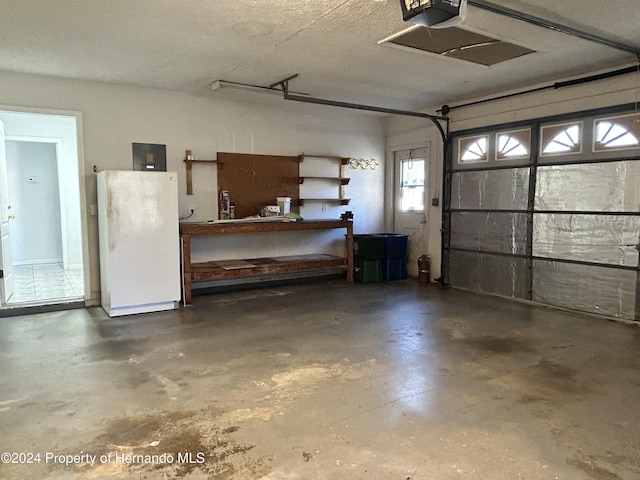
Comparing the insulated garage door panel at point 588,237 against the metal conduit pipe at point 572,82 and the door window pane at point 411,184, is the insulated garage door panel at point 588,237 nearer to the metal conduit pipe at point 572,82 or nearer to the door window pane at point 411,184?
the metal conduit pipe at point 572,82

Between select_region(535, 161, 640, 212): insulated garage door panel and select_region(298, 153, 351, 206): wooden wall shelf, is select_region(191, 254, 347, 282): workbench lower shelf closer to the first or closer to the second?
select_region(298, 153, 351, 206): wooden wall shelf

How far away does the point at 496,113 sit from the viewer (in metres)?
5.68

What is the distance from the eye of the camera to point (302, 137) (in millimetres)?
6684

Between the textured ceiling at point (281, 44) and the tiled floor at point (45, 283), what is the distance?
8.57ft

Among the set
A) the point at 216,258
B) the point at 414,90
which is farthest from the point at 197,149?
the point at 414,90

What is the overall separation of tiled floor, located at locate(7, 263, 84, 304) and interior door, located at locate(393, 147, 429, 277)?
4844 millimetres

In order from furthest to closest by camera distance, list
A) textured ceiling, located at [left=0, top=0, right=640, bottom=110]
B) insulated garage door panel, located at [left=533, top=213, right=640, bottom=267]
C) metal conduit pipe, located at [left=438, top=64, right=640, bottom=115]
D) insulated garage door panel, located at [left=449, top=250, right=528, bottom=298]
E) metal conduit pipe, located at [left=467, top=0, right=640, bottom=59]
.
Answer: insulated garage door panel, located at [left=449, top=250, right=528, bottom=298]
insulated garage door panel, located at [left=533, top=213, right=640, bottom=267]
metal conduit pipe, located at [left=438, top=64, right=640, bottom=115]
textured ceiling, located at [left=0, top=0, right=640, bottom=110]
metal conduit pipe, located at [left=467, top=0, right=640, bottom=59]

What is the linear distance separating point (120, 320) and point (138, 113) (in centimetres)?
253

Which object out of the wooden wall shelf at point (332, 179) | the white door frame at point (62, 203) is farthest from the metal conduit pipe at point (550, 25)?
the white door frame at point (62, 203)

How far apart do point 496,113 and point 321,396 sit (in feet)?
14.8

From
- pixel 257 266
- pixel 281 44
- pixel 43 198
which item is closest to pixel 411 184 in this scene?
pixel 257 266

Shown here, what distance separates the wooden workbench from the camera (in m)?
5.26

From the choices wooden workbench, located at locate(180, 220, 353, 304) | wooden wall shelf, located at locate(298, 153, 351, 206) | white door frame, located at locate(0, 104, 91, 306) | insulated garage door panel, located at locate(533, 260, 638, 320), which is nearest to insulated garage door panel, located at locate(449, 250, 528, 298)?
insulated garage door panel, located at locate(533, 260, 638, 320)

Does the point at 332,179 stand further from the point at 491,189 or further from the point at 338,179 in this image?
the point at 491,189
